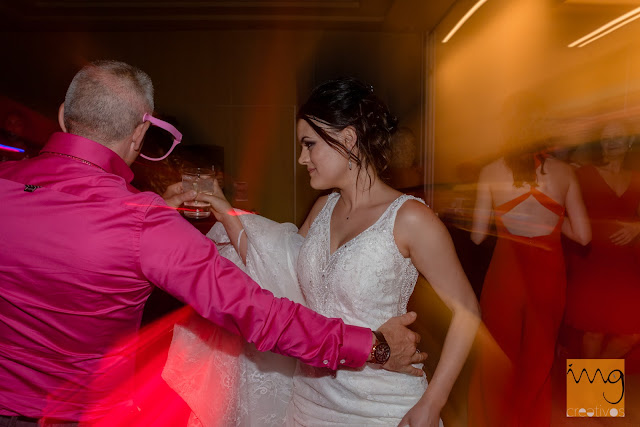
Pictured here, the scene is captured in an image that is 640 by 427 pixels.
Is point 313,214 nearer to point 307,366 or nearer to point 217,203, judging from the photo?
point 217,203

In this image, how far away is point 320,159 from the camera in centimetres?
166

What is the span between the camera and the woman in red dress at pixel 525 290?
8.57ft

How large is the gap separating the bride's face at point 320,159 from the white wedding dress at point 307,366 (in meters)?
0.17

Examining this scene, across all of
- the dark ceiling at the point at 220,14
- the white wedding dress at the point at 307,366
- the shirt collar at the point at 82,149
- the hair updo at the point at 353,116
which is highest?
the dark ceiling at the point at 220,14

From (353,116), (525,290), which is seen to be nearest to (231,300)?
(353,116)

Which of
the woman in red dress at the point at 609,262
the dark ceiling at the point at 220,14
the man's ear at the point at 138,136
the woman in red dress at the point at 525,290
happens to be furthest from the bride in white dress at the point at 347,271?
the dark ceiling at the point at 220,14

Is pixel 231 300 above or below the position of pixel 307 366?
above

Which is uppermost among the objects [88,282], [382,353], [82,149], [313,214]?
[82,149]

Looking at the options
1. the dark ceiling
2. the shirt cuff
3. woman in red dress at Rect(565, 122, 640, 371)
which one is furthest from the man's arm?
the dark ceiling

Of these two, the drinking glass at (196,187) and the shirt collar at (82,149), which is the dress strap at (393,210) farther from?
the shirt collar at (82,149)

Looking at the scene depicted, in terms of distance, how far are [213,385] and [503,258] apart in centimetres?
183

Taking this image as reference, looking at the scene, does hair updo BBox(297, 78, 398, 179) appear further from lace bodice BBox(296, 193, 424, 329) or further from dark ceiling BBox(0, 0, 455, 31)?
dark ceiling BBox(0, 0, 455, 31)

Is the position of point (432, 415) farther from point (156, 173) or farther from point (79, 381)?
point (156, 173)

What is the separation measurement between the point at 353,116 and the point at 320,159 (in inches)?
7.3
